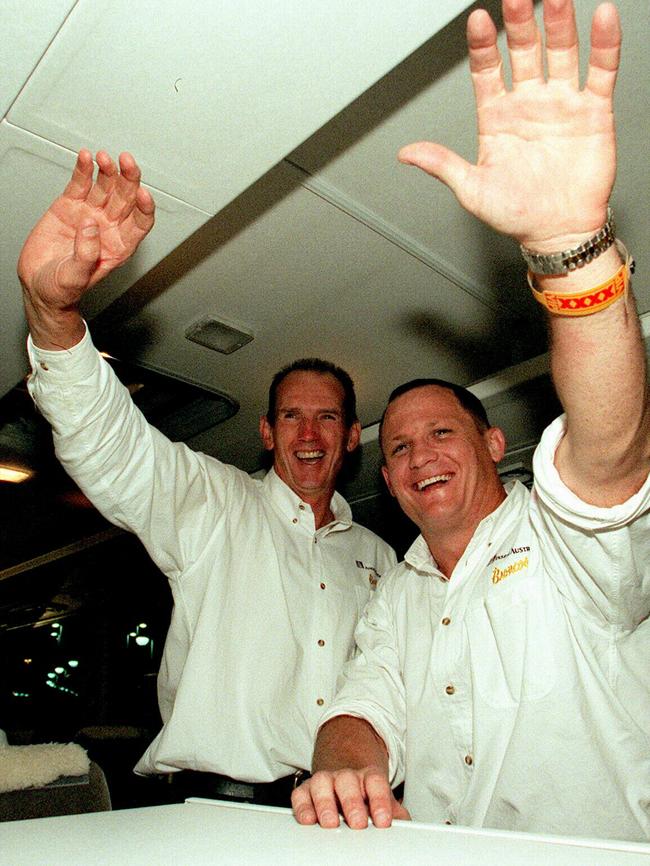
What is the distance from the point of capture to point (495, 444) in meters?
2.26

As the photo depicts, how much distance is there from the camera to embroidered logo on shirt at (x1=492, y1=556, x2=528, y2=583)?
1.63 meters

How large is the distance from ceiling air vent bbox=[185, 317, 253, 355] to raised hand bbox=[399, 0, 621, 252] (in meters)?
1.43

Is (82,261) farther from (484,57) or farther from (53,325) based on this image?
(484,57)

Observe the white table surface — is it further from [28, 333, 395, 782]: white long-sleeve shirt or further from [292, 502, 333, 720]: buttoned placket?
[292, 502, 333, 720]: buttoned placket

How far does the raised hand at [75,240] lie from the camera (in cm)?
143

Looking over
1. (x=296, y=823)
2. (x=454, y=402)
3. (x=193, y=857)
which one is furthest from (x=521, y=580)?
(x=193, y=857)

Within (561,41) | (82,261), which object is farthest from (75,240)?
(561,41)

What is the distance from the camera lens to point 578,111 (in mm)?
1006

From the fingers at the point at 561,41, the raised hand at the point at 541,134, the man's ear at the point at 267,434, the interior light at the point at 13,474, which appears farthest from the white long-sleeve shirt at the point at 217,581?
the interior light at the point at 13,474

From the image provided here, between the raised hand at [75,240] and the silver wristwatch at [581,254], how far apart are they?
2.87ft

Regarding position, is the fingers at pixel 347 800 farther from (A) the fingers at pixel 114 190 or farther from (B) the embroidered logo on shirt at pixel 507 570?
(A) the fingers at pixel 114 190

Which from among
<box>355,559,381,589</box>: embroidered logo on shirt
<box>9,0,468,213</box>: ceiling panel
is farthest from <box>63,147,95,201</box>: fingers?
<box>355,559,381,589</box>: embroidered logo on shirt

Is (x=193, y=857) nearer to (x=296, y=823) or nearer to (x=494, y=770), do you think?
(x=296, y=823)

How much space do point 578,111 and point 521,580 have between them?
41.7 inches
